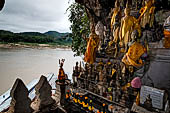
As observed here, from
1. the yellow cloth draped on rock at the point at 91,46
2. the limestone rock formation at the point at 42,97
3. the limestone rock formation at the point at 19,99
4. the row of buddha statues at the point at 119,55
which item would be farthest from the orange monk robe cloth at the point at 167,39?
the limestone rock formation at the point at 19,99

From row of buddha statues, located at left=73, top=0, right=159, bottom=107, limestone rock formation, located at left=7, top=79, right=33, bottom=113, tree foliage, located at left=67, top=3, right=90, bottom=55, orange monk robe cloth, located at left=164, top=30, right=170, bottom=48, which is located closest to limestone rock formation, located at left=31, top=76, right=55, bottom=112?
limestone rock formation, located at left=7, top=79, right=33, bottom=113

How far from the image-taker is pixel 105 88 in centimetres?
466

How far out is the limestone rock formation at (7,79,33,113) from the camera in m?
1.55

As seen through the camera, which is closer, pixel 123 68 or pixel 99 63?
pixel 123 68

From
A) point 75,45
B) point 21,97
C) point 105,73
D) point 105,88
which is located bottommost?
point 105,88

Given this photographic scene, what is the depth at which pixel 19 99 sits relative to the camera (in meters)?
1.57

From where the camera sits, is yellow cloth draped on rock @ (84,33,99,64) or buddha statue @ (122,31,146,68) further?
→ yellow cloth draped on rock @ (84,33,99,64)

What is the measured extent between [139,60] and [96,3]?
14.6ft

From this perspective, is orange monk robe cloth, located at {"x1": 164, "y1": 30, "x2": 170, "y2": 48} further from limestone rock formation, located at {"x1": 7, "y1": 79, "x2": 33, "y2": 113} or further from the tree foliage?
the tree foliage

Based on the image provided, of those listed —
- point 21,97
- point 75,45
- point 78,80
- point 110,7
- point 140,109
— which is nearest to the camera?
point 21,97

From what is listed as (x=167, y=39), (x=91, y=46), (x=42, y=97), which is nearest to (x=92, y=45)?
(x=91, y=46)

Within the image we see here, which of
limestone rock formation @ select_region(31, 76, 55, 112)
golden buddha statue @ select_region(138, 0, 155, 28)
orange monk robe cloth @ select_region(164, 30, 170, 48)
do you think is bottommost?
limestone rock formation @ select_region(31, 76, 55, 112)

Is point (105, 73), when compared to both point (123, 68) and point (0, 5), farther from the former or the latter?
point (0, 5)

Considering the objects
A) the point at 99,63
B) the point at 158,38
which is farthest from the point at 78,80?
the point at 158,38
